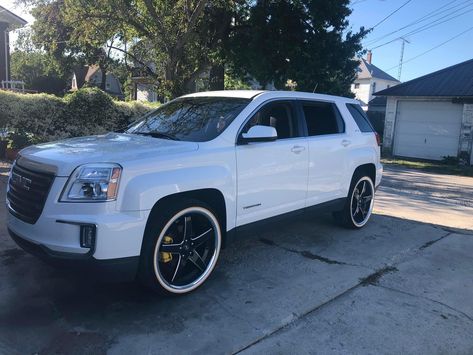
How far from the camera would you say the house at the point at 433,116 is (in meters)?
19.0

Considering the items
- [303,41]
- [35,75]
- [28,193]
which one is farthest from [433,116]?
[35,75]

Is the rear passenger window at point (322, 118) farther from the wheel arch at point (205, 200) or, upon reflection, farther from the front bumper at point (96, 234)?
the front bumper at point (96, 234)

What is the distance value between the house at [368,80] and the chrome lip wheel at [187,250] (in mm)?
58708

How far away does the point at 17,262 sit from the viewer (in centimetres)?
468

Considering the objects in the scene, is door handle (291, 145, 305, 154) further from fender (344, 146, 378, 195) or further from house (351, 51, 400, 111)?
house (351, 51, 400, 111)

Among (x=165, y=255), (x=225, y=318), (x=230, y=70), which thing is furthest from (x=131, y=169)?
(x=230, y=70)

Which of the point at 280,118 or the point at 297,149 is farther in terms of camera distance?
the point at 280,118

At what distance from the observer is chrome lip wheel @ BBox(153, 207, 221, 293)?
392 cm

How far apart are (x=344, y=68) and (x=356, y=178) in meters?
12.1

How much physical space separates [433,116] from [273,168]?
17731mm

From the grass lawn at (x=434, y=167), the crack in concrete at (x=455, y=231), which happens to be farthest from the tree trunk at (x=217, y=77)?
the crack in concrete at (x=455, y=231)

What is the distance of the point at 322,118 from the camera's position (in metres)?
5.84

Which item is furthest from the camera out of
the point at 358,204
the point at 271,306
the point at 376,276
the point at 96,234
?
the point at 358,204

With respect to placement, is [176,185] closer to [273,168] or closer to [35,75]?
[273,168]
